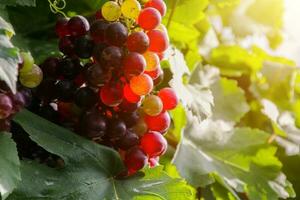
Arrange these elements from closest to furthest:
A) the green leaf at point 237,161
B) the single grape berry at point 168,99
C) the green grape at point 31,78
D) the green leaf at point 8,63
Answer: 1. the green leaf at point 8,63
2. the green grape at point 31,78
3. the single grape berry at point 168,99
4. the green leaf at point 237,161

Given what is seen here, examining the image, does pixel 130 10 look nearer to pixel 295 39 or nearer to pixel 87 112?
pixel 87 112

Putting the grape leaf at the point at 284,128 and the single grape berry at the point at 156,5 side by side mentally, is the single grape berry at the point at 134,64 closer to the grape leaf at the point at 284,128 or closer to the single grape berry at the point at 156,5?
the single grape berry at the point at 156,5

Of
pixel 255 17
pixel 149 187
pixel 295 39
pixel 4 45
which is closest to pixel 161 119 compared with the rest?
pixel 149 187

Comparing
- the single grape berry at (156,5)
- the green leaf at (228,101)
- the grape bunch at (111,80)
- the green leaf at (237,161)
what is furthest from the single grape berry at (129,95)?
the green leaf at (228,101)

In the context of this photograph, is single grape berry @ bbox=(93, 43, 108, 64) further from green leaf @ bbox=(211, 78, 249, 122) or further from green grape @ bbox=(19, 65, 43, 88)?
green leaf @ bbox=(211, 78, 249, 122)

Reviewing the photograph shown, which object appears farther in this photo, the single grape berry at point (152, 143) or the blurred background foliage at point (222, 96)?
the blurred background foliage at point (222, 96)

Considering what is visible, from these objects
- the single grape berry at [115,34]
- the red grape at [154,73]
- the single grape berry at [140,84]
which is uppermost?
the single grape berry at [115,34]

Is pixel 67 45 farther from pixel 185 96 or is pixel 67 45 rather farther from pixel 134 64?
pixel 185 96
